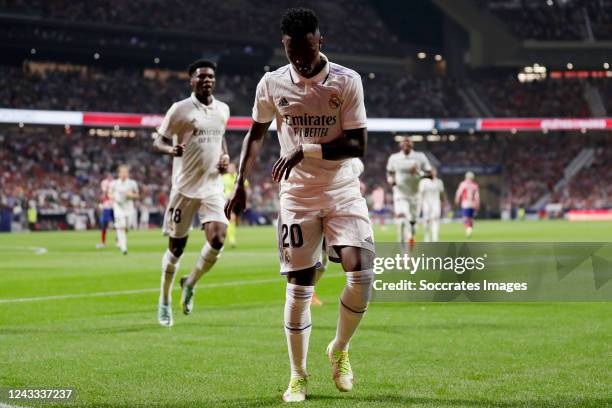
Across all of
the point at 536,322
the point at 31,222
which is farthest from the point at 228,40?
the point at 536,322

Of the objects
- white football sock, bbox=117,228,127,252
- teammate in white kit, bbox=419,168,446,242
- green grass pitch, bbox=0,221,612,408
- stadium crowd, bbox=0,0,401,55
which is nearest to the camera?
green grass pitch, bbox=0,221,612,408

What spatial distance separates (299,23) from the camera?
589 cm

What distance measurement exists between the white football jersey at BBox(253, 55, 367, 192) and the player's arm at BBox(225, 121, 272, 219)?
12 cm

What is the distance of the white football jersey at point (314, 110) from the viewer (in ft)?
20.5

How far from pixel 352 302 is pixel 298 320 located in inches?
15.5

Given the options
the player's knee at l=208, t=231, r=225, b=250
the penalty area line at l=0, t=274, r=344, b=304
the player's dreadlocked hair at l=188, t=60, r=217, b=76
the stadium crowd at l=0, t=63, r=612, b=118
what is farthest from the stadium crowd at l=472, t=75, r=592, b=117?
the player's knee at l=208, t=231, r=225, b=250

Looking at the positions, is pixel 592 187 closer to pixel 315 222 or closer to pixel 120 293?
pixel 120 293

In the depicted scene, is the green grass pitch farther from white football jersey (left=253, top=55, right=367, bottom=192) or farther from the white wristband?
the white wristband

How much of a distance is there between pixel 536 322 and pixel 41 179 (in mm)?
44311

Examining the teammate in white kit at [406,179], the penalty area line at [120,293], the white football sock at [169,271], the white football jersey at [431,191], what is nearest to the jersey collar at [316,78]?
the white football sock at [169,271]

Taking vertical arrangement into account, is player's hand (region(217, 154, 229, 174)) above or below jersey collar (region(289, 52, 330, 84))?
below

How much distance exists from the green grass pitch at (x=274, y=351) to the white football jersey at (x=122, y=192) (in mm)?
11861

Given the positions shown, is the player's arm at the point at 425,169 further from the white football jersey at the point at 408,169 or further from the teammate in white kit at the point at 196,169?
the teammate in white kit at the point at 196,169

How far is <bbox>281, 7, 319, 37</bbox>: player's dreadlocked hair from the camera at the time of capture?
5898mm
